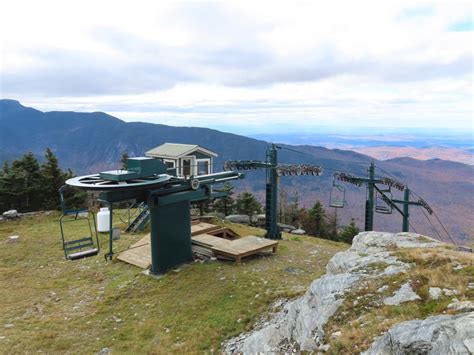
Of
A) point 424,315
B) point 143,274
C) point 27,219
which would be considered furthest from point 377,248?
point 27,219

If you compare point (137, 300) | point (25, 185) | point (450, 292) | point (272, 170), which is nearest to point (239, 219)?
point (272, 170)

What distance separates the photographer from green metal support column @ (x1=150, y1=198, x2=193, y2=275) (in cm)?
1245

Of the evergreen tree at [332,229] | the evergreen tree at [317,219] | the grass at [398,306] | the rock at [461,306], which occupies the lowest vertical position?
the evergreen tree at [332,229]

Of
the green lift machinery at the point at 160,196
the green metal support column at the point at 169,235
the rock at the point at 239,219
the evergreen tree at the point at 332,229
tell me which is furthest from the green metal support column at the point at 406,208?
the evergreen tree at the point at 332,229

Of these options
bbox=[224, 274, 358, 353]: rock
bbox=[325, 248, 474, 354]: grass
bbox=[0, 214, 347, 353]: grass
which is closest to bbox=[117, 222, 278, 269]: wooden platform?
bbox=[0, 214, 347, 353]: grass

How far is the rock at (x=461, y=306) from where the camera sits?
4.85 metres

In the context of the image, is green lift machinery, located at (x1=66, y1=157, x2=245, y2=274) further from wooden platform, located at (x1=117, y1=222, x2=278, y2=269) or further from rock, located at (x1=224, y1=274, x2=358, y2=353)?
rock, located at (x1=224, y1=274, x2=358, y2=353)

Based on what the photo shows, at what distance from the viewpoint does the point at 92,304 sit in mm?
10930

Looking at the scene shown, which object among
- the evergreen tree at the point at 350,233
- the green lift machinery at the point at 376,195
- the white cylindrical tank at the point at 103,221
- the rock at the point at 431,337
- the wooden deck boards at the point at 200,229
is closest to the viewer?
the rock at the point at 431,337

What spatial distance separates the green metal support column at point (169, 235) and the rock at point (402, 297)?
8.07m

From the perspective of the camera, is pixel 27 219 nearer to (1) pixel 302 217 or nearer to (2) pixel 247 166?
(2) pixel 247 166

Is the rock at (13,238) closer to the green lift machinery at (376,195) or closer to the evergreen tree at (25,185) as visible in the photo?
the evergreen tree at (25,185)

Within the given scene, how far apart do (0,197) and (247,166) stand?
2137 cm

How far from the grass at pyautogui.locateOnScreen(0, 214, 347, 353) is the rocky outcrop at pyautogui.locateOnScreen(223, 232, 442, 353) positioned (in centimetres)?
113
